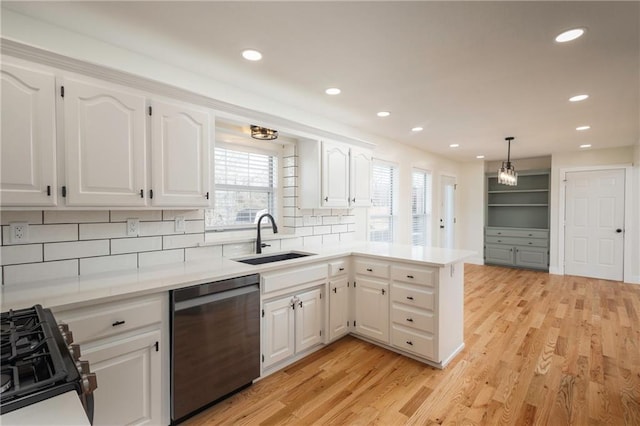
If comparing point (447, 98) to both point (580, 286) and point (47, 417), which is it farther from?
point (580, 286)

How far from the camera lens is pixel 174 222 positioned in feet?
8.06

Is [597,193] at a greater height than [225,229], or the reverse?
[597,193]

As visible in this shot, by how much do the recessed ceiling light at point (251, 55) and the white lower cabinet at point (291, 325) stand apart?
182cm

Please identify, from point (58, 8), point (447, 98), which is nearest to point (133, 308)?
point (58, 8)

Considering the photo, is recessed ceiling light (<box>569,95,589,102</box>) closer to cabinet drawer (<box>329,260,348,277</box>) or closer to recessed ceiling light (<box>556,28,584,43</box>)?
recessed ceiling light (<box>556,28,584,43</box>)

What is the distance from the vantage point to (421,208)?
597 cm

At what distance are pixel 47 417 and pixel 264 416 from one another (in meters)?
1.66

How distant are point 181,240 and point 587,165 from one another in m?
7.02

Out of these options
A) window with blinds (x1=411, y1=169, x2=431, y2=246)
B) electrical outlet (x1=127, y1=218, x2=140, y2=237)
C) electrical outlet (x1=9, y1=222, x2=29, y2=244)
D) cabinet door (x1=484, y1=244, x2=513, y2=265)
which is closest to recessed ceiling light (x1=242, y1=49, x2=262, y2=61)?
electrical outlet (x1=127, y1=218, x2=140, y2=237)

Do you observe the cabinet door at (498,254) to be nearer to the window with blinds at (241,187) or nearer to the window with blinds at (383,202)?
the window with blinds at (383,202)

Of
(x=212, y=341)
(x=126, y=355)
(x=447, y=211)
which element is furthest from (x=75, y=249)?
(x=447, y=211)

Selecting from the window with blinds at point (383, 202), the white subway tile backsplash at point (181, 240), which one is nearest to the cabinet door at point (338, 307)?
the white subway tile backsplash at point (181, 240)

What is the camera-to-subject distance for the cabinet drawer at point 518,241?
637 centimetres

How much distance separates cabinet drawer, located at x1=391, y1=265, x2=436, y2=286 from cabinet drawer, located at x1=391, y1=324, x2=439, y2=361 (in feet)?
1.47
